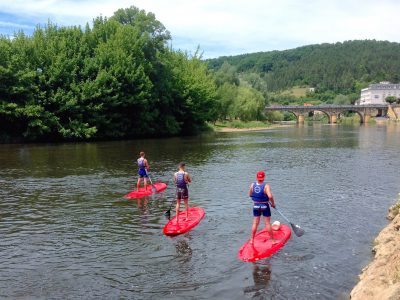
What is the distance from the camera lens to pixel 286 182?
26.3 meters

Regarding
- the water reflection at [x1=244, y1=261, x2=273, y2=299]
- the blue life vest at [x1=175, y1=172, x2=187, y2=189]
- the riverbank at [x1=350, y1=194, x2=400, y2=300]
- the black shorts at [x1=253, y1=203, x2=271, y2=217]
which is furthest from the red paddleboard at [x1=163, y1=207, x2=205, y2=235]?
the riverbank at [x1=350, y1=194, x2=400, y2=300]

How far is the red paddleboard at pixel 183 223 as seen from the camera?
15.3 meters

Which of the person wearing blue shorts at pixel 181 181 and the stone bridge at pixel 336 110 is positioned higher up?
the stone bridge at pixel 336 110

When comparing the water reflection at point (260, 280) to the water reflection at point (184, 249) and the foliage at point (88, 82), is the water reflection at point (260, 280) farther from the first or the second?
the foliage at point (88, 82)

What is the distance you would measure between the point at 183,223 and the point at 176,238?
1.19 m

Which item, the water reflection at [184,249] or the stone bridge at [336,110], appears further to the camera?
the stone bridge at [336,110]

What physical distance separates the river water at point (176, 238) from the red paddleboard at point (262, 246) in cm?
25

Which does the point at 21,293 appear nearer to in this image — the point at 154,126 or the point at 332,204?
the point at 332,204

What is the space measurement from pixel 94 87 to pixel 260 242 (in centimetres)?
4782

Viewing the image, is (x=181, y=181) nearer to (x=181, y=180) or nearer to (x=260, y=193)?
(x=181, y=180)

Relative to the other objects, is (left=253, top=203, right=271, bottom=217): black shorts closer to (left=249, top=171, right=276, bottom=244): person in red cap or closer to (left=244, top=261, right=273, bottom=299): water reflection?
(left=249, top=171, right=276, bottom=244): person in red cap

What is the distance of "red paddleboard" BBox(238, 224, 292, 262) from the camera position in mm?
12875

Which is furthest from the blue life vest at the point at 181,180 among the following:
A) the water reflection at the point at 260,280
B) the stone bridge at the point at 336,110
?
the stone bridge at the point at 336,110

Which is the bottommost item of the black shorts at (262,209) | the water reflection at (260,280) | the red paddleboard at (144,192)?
the water reflection at (260,280)
